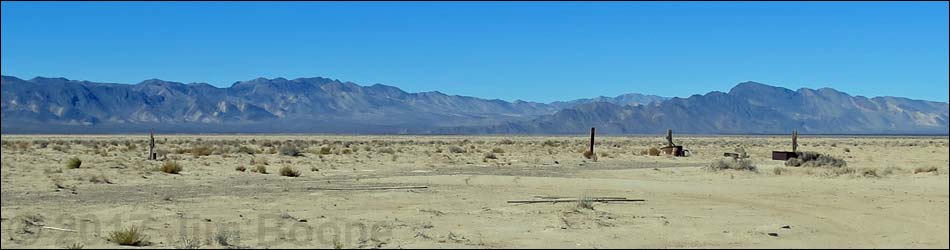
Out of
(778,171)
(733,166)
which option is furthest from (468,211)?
(733,166)

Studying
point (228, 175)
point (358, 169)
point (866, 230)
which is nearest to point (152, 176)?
point (228, 175)

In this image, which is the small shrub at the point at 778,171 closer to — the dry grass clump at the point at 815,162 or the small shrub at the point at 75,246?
the dry grass clump at the point at 815,162

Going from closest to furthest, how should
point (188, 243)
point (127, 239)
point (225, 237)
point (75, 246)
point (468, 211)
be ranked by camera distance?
point (75, 246) → point (127, 239) → point (188, 243) → point (225, 237) → point (468, 211)

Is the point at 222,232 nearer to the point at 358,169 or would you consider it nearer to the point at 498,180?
the point at 498,180

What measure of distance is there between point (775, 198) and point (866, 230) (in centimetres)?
675

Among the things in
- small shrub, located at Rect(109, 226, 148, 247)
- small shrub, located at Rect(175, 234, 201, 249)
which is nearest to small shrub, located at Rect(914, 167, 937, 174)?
small shrub, located at Rect(175, 234, 201, 249)

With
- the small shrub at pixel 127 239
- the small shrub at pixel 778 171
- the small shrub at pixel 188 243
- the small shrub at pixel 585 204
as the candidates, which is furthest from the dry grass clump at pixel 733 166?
the small shrub at pixel 127 239

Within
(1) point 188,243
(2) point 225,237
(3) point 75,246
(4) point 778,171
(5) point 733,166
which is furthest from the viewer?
(5) point 733,166

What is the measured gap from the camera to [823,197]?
875 inches

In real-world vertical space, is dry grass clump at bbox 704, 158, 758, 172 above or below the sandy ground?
above

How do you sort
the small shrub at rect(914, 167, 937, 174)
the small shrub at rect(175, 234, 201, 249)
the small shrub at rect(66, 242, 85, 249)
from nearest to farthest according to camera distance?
the small shrub at rect(66, 242, 85, 249)
the small shrub at rect(175, 234, 201, 249)
the small shrub at rect(914, 167, 937, 174)

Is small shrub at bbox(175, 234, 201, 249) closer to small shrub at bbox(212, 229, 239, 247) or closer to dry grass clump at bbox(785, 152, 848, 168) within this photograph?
small shrub at bbox(212, 229, 239, 247)

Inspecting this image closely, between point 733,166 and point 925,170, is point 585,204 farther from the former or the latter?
point 733,166

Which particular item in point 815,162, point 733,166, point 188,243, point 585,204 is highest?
point 815,162
